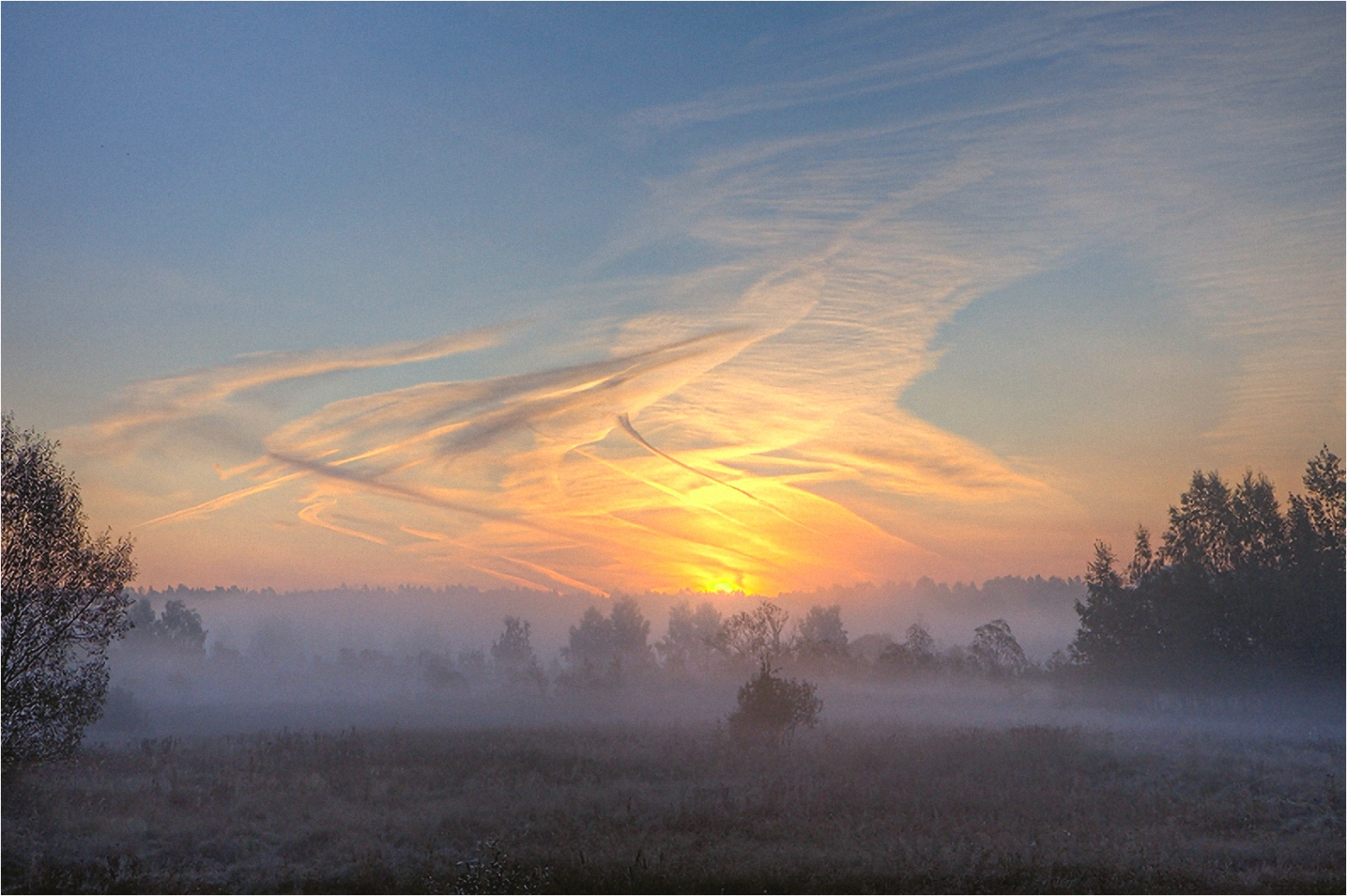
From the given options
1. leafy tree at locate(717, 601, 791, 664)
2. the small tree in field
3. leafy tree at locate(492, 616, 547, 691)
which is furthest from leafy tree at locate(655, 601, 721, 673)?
the small tree in field

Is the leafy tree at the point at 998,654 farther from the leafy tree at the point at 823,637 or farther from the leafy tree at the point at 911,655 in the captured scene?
the leafy tree at the point at 823,637

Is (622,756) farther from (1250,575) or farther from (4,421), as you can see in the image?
(1250,575)

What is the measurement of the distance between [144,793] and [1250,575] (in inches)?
2416

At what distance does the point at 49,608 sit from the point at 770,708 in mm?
25489

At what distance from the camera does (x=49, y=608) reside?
22.8m

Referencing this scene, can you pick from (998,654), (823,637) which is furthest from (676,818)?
(823,637)

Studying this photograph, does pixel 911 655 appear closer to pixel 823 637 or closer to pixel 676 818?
pixel 823 637

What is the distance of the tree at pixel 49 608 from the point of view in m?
22.1

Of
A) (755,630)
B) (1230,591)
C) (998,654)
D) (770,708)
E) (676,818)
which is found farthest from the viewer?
(998,654)

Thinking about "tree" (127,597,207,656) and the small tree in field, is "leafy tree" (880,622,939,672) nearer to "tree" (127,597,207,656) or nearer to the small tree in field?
the small tree in field

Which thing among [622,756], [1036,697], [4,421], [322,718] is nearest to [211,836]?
[4,421]

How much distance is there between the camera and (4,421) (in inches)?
930

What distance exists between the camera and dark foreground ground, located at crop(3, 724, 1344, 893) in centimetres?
1744

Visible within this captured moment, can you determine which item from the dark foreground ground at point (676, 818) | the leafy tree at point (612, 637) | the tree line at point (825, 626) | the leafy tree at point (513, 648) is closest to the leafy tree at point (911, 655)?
the tree line at point (825, 626)
